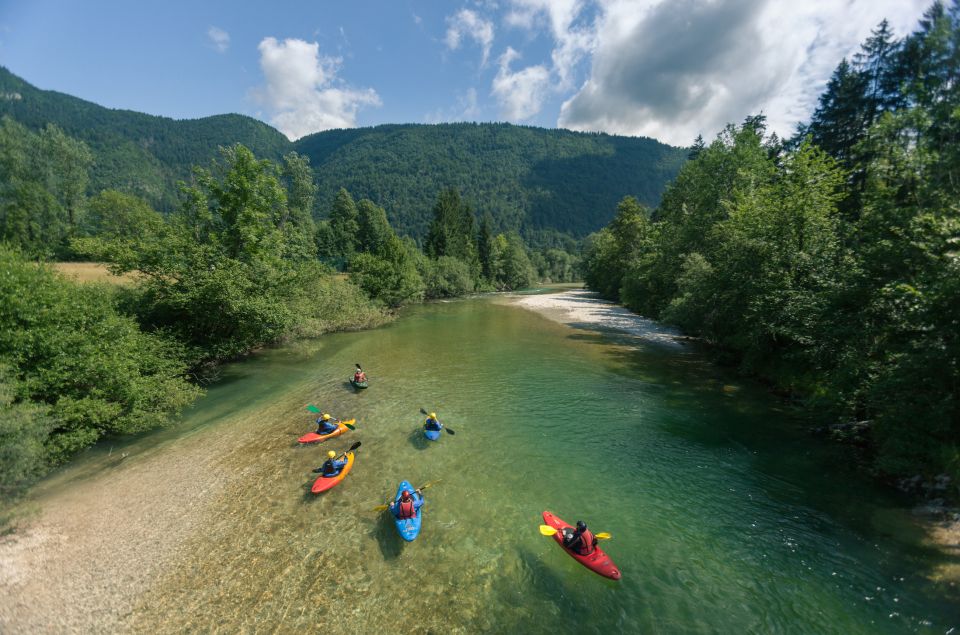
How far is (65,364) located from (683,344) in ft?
126

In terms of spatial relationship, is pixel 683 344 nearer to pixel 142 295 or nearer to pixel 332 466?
pixel 332 466

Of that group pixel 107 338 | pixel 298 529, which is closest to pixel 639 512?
pixel 298 529

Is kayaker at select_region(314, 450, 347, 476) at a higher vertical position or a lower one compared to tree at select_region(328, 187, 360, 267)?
lower

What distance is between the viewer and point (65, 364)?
1236 cm

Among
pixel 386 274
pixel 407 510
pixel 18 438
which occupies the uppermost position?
pixel 386 274

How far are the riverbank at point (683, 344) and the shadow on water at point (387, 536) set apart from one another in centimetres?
1302

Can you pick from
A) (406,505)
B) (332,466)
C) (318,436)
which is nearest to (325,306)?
(318,436)

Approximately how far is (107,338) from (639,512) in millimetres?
20810

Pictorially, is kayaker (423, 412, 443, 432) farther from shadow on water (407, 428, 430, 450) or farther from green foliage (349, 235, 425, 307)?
green foliage (349, 235, 425, 307)

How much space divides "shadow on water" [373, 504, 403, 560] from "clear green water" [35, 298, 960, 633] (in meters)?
0.05

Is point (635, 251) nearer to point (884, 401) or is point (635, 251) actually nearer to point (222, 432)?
point (884, 401)

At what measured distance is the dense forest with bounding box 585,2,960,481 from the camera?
33.3 ft

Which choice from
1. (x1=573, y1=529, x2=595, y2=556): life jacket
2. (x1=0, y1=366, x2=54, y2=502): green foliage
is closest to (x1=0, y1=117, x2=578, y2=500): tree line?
(x1=0, y1=366, x2=54, y2=502): green foliage

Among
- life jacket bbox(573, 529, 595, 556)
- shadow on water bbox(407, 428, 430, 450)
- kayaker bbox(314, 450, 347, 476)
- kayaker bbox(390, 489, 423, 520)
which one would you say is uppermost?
life jacket bbox(573, 529, 595, 556)
